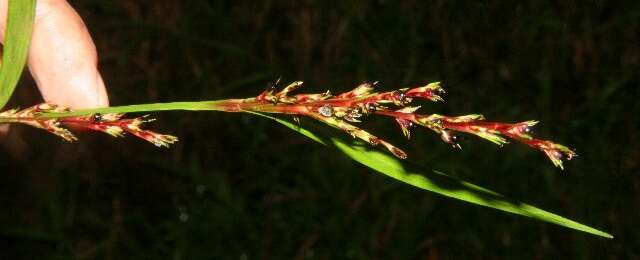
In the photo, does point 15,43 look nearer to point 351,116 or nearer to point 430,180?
point 351,116

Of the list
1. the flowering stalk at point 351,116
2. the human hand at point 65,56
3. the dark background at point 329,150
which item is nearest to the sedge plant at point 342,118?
the flowering stalk at point 351,116

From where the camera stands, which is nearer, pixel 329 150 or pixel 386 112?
pixel 386 112

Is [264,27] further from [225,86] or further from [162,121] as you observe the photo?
[162,121]

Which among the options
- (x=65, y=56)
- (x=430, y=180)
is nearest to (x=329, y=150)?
(x=65, y=56)

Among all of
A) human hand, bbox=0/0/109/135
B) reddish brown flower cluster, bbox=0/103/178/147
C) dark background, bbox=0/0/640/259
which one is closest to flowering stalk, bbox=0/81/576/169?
reddish brown flower cluster, bbox=0/103/178/147

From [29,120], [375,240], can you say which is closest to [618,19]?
[375,240]

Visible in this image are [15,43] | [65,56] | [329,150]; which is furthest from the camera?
[329,150]

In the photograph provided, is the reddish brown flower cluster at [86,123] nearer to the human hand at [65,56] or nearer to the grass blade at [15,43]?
the grass blade at [15,43]
